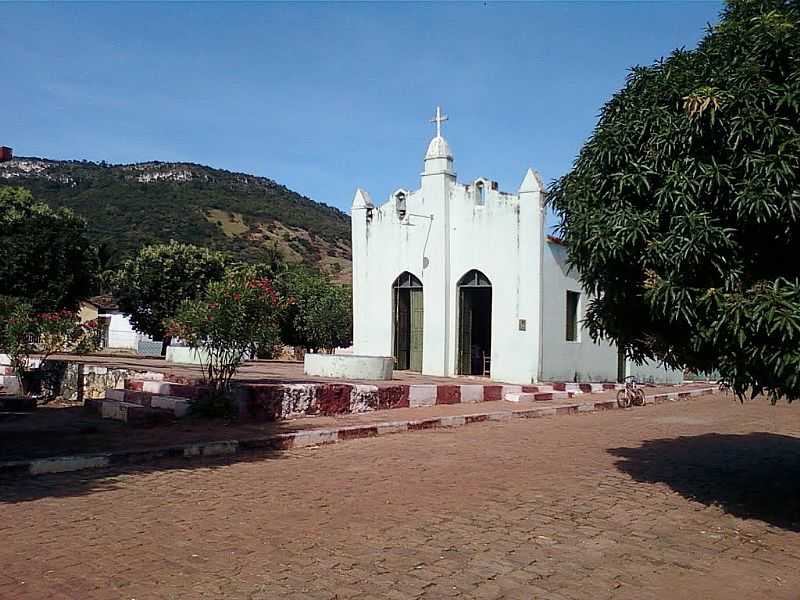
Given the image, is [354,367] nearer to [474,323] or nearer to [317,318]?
[474,323]

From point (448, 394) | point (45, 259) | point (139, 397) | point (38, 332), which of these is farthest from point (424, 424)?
point (45, 259)

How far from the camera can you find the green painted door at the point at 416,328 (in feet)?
73.8

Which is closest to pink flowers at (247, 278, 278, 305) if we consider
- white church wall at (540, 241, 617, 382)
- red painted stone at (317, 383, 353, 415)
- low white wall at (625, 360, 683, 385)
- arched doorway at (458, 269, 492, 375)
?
red painted stone at (317, 383, 353, 415)

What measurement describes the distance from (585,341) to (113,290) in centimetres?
2643

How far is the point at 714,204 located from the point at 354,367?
12.2 meters

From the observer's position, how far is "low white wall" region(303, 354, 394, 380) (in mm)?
17922

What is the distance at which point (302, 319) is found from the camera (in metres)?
41.6

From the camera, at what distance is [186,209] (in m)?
74.9

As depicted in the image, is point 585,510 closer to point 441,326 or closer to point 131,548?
point 131,548

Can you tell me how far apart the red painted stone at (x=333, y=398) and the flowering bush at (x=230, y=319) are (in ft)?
5.88

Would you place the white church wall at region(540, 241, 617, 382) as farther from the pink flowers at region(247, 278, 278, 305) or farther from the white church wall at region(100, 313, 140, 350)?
the white church wall at region(100, 313, 140, 350)

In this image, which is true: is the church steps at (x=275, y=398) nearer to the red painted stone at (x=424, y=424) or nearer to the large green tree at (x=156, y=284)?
the red painted stone at (x=424, y=424)

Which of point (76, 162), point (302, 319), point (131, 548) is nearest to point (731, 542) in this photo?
point (131, 548)

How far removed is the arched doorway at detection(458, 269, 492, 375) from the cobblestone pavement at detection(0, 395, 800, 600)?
1085 centimetres
